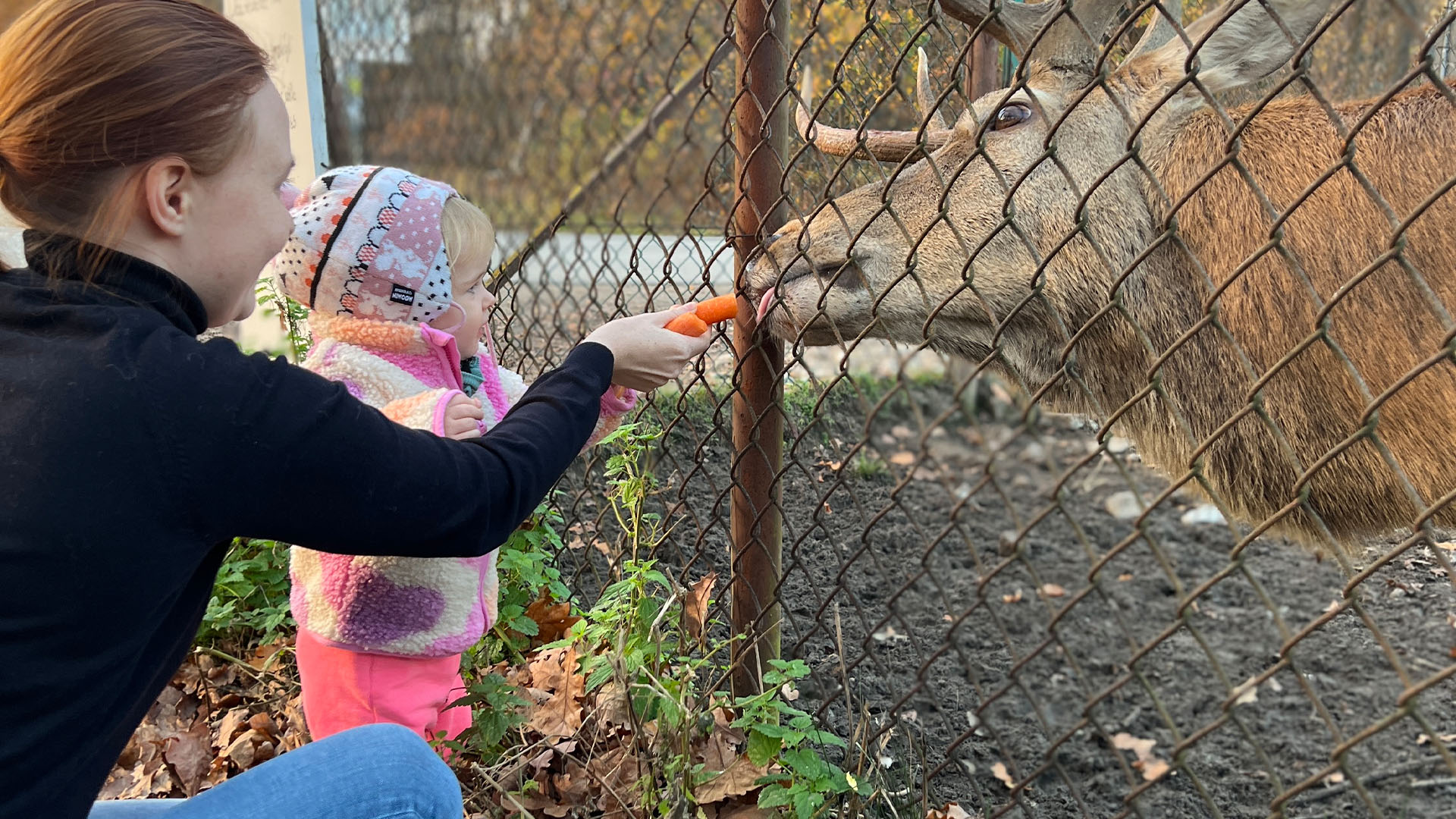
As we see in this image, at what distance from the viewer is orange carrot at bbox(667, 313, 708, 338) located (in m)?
2.22

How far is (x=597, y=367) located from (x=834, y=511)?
3006mm

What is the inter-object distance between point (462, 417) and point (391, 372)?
0.76ft

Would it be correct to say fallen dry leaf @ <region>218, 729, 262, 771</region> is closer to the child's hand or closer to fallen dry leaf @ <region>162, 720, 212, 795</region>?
fallen dry leaf @ <region>162, 720, 212, 795</region>

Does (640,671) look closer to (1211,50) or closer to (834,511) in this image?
(1211,50)

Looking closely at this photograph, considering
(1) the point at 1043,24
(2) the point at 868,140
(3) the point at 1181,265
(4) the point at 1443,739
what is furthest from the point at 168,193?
(4) the point at 1443,739


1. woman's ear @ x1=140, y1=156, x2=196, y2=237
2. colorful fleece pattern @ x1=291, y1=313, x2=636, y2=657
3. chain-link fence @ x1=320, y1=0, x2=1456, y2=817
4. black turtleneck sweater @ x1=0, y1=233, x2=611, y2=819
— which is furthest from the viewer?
colorful fleece pattern @ x1=291, y1=313, x2=636, y2=657

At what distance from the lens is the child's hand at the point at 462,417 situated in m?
1.95

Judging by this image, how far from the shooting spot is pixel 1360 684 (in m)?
4.06

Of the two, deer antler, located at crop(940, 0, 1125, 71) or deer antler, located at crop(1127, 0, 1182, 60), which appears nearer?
deer antler, located at crop(940, 0, 1125, 71)

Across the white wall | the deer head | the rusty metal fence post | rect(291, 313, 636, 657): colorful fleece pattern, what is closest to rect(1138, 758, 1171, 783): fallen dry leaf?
the rusty metal fence post

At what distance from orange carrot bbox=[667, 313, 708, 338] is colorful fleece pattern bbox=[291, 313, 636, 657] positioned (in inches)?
18.0

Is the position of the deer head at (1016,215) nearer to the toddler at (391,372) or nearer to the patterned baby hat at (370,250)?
the toddler at (391,372)

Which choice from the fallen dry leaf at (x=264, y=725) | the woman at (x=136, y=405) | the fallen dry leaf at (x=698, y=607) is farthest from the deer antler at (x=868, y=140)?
the fallen dry leaf at (x=264, y=725)

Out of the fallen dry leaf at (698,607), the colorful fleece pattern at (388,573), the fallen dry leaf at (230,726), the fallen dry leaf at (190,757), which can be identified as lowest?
the fallen dry leaf at (190,757)
